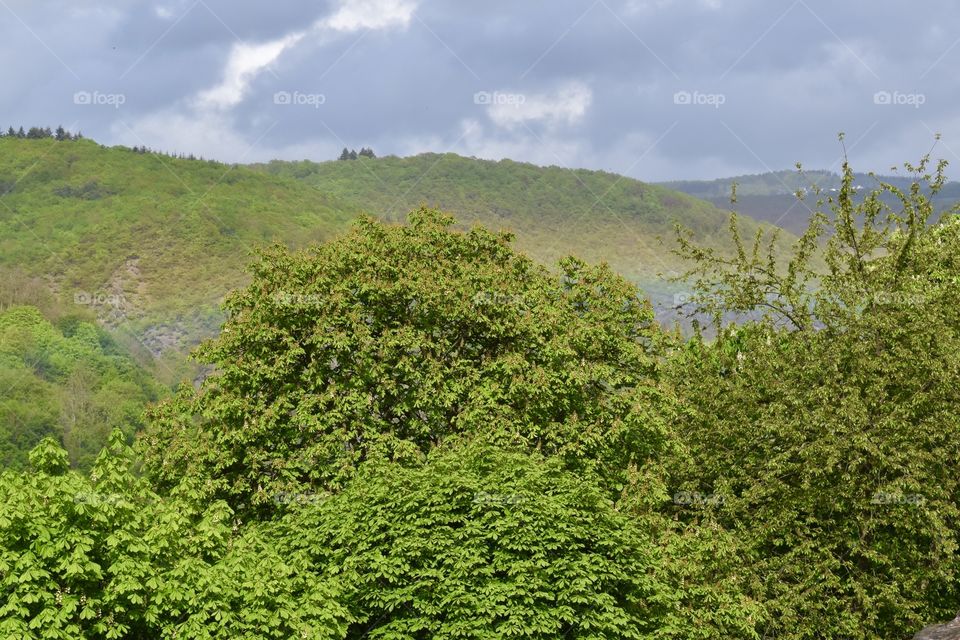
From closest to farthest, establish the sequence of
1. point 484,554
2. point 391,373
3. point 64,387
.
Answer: point 484,554, point 391,373, point 64,387

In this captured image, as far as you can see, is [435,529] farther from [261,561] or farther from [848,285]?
→ [848,285]

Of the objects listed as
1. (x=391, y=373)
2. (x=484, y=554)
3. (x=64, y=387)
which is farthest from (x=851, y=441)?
(x=64, y=387)

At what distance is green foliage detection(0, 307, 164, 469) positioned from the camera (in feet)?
388

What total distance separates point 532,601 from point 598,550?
8.18 feet

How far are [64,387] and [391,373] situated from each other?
122440 millimetres

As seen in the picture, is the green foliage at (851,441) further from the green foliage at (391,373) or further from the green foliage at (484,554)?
the green foliage at (484,554)

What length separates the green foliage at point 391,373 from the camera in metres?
26.8

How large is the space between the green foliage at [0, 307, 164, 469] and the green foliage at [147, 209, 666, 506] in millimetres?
73093

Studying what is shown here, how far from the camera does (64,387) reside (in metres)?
138

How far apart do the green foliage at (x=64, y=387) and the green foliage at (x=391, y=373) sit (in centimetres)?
7309

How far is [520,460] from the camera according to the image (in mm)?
22531

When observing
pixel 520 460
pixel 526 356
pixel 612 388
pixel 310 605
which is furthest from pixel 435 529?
pixel 612 388

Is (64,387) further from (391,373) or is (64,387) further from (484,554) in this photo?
(484,554)

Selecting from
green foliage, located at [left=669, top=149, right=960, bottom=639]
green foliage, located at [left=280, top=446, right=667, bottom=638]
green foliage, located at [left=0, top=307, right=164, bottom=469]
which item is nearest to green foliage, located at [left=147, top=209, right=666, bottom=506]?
green foliage, located at [left=280, top=446, right=667, bottom=638]
